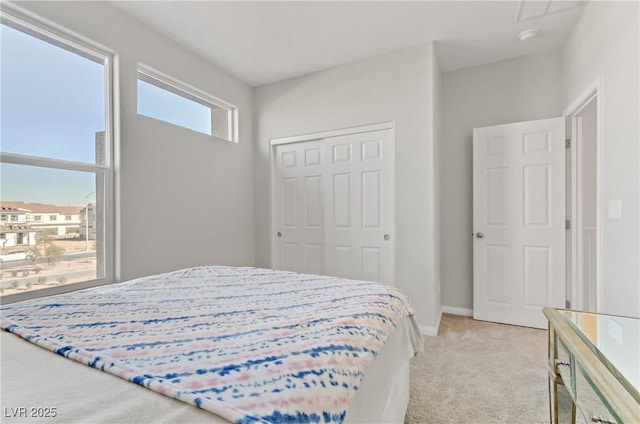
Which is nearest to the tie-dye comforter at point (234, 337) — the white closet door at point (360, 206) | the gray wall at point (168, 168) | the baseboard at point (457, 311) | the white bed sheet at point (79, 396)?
the white bed sheet at point (79, 396)

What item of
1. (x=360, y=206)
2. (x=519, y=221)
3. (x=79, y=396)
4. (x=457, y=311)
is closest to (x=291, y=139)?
(x=360, y=206)

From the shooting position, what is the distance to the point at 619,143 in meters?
1.79

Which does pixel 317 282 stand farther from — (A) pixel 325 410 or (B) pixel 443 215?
(B) pixel 443 215

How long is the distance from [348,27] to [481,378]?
301 centimetres

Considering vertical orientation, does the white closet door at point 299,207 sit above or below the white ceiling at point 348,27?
below

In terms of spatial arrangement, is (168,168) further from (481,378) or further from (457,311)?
(457,311)

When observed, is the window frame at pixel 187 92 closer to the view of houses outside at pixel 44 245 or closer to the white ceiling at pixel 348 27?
the white ceiling at pixel 348 27

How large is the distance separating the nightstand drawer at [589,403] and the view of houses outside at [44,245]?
3.00 m

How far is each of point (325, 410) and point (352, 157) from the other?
9.44 ft

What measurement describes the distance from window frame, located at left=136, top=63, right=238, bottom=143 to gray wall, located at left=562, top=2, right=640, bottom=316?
134 inches

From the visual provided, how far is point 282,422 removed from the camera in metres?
0.60

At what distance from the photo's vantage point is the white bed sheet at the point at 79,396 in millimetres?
606

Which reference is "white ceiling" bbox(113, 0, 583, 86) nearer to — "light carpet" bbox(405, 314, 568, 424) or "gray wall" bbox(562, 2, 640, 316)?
"gray wall" bbox(562, 2, 640, 316)

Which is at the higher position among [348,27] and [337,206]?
[348,27]
